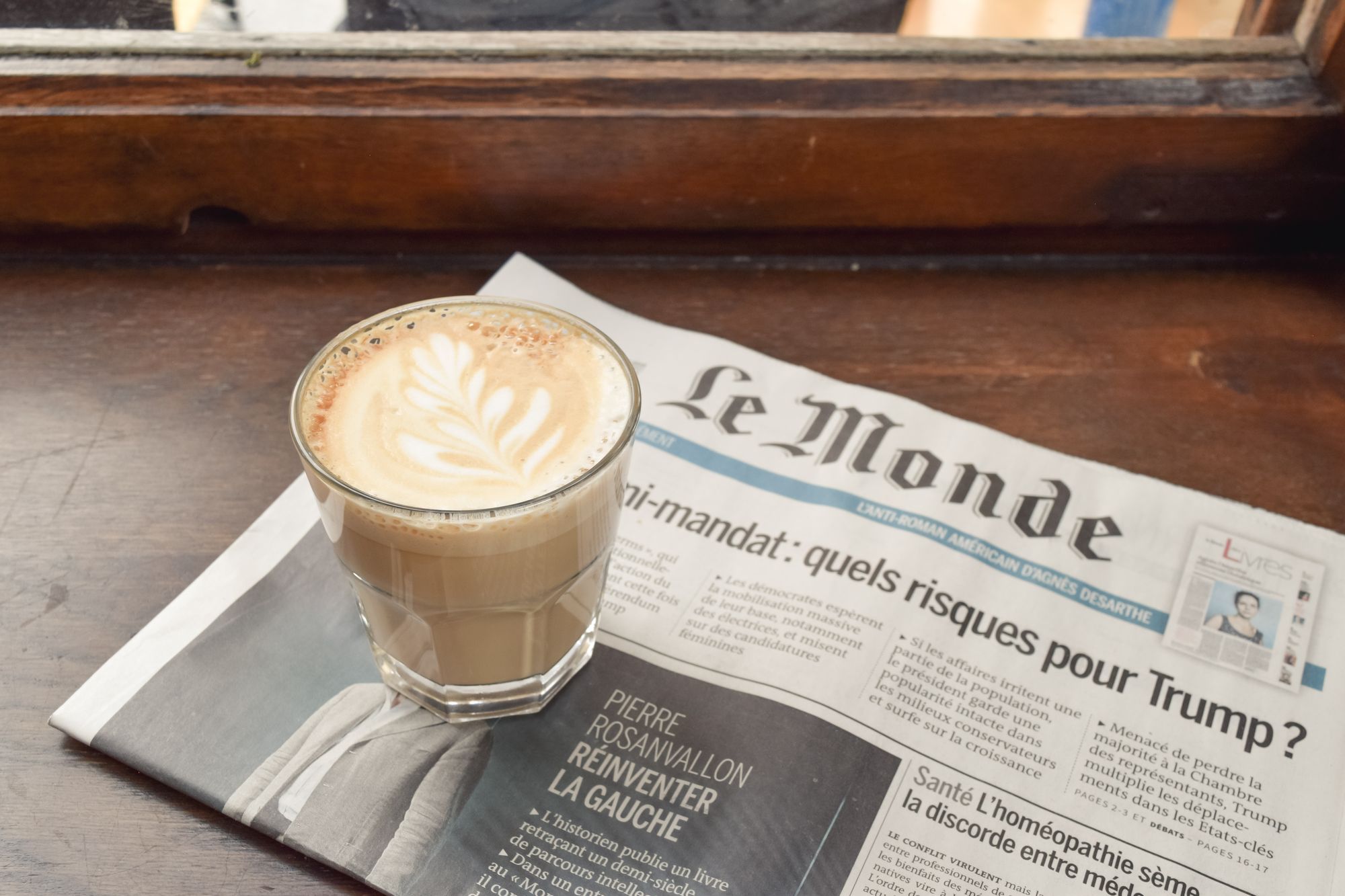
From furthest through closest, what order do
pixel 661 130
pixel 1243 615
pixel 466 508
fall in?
pixel 661 130, pixel 1243 615, pixel 466 508

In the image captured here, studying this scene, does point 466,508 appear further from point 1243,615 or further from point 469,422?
point 1243,615

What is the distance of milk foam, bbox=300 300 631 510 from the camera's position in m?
0.48

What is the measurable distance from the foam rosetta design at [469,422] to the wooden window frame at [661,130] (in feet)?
0.81

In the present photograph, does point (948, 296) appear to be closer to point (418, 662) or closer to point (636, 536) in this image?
point (636, 536)

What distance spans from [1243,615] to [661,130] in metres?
0.45

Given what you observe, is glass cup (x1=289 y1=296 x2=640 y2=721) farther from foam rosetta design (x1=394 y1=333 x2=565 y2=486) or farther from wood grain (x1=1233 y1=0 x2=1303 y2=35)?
wood grain (x1=1233 y1=0 x2=1303 y2=35)

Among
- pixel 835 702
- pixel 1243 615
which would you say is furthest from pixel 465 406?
pixel 1243 615

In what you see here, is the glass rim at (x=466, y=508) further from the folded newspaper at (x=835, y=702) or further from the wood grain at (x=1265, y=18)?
the wood grain at (x=1265, y=18)

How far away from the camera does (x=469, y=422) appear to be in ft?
1.66

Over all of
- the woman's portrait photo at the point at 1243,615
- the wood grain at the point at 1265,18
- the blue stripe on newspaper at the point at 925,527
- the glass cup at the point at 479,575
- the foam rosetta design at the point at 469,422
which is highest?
the wood grain at the point at 1265,18

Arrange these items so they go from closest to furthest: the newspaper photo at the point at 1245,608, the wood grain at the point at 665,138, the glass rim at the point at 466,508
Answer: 1. the glass rim at the point at 466,508
2. the newspaper photo at the point at 1245,608
3. the wood grain at the point at 665,138

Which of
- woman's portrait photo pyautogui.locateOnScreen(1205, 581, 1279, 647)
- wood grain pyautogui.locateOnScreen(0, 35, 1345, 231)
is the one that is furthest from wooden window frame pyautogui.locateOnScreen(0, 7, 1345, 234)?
woman's portrait photo pyautogui.locateOnScreen(1205, 581, 1279, 647)

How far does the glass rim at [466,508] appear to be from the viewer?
1.48ft

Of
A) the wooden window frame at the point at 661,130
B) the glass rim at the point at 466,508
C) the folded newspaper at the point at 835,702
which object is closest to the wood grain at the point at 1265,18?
the wooden window frame at the point at 661,130
